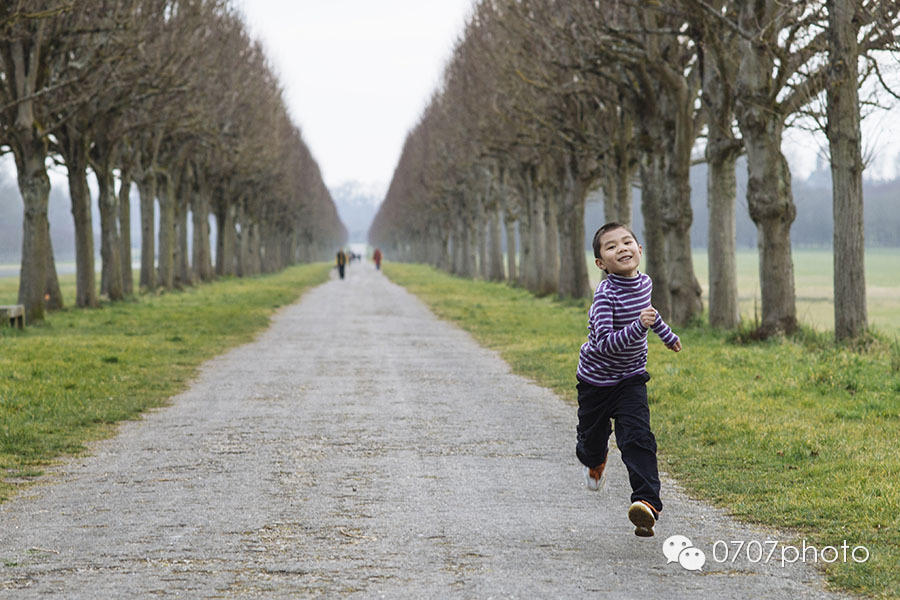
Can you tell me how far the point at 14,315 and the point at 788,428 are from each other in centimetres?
1669

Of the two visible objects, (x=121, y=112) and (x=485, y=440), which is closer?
(x=485, y=440)

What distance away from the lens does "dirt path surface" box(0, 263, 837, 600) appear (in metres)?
5.18

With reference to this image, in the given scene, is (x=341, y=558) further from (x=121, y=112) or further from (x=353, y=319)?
(x=121, y=112)

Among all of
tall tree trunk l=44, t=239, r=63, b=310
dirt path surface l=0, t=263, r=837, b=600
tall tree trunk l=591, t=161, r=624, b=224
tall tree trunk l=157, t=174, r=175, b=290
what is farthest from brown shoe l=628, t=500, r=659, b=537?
tall tree trunk l=157, t=174, r=175, b=290

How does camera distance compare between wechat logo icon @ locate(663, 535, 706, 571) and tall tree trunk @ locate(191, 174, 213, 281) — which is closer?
wechat logo icon @ locate(663, 535, 706, 571)

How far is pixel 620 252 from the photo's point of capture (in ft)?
20.0

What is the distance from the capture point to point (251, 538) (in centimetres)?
604

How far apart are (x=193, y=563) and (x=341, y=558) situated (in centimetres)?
74

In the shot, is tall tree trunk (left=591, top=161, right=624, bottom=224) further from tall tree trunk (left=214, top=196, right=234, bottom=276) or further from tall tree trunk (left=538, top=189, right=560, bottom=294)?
tall tree trunk (left=214, top=196, right=234, bottom=276)

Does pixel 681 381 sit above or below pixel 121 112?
below

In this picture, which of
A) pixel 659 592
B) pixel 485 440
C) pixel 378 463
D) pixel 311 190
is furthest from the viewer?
pixel 311 190

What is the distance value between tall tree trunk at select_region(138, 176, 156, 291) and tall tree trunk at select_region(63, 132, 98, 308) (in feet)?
24.7

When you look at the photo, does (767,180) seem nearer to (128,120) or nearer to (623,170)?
(623,170)

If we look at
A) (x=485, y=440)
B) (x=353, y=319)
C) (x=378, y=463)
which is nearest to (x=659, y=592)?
(x=378, y=463)
